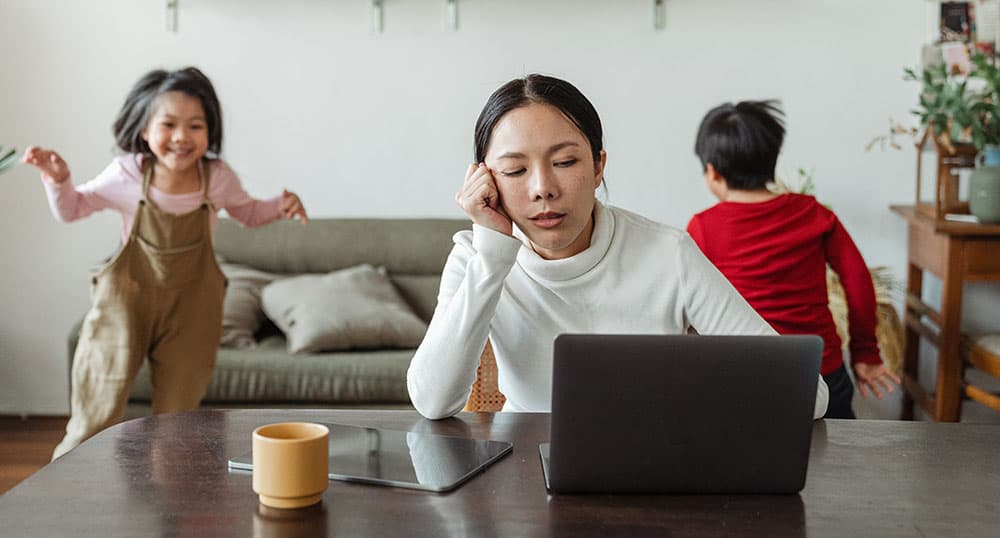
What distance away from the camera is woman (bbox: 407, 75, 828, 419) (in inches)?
60.9

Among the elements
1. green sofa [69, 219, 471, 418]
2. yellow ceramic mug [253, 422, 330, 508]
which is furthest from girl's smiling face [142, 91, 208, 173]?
yellow ceramic mug [253, 422, 330, 508]

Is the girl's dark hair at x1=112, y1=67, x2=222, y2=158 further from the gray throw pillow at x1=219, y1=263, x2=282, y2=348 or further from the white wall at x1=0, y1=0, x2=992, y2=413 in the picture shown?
the white wall at x1=0, y1=0, x2=992, y2=413

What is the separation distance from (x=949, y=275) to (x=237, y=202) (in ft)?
6.62

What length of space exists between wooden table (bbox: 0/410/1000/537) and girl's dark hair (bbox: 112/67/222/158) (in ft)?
5.17

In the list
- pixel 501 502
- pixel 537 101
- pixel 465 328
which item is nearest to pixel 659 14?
pixel 537 101

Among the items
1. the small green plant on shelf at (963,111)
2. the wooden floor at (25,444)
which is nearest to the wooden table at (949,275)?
the small green plant on shelf at (963,111)

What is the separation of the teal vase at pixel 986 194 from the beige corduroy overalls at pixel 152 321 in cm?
213

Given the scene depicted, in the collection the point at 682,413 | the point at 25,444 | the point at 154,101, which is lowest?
the point at 25,444

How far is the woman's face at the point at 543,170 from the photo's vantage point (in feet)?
5.13

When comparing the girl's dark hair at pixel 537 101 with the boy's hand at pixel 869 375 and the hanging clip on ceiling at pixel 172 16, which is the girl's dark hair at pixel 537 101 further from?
the hanging clip on ceiling at pixel 172 16

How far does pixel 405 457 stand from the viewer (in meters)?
1.29

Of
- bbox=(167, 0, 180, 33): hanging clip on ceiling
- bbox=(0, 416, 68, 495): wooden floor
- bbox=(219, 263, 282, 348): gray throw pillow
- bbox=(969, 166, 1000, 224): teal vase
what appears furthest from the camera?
bbox=(167, 0, 180, 33): hanging clip on ceiling

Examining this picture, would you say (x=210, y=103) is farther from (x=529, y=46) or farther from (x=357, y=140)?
(x=529, y=46)

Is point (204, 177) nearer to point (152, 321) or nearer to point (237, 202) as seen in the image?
point (237, 202)
